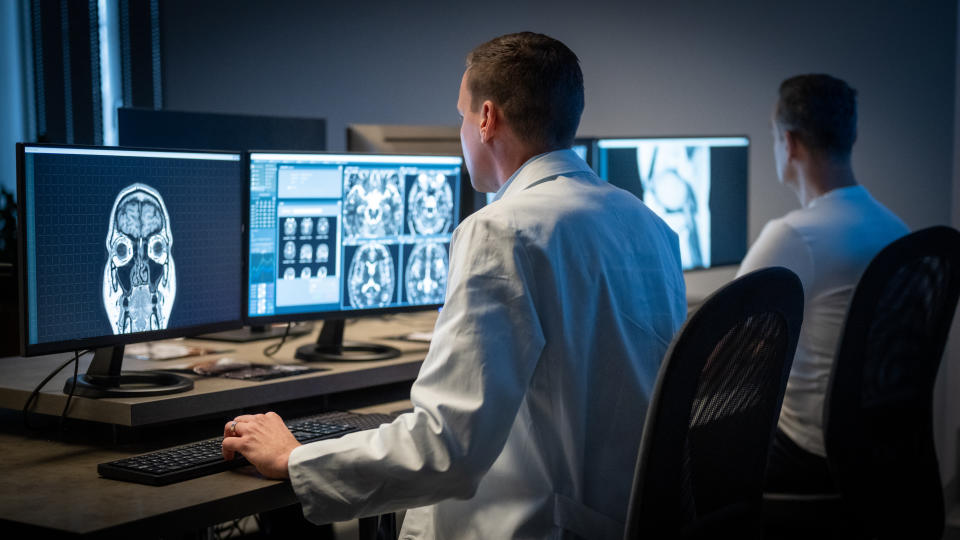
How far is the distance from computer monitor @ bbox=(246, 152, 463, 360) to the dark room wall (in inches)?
70.5

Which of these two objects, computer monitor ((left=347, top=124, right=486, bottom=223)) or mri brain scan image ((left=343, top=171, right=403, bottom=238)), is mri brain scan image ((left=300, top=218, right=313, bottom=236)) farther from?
computer monitor ((left=347, top=124, right=486, bottom=223))

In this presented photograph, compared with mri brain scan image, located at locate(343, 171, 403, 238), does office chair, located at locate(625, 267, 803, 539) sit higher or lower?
lower

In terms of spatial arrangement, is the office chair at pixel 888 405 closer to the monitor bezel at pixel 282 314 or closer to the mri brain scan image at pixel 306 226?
the monitor bezel at pixel 282 314

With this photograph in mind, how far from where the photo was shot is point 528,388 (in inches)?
50.8

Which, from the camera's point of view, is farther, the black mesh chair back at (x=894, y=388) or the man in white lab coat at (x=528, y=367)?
the black mesh chair back at (x=894, y=388)

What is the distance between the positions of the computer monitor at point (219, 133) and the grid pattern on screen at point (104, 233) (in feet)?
1.71

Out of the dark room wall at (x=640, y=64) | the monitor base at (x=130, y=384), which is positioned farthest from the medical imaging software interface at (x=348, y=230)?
the dark room wall at (x=640, y=64)

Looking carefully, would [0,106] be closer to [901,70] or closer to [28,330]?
[28,330]

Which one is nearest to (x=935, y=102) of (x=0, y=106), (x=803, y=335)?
(x=803, y=335)

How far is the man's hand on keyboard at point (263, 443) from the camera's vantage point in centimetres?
138

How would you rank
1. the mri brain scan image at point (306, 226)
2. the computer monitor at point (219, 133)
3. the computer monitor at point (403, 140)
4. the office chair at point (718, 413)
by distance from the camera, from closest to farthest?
the office chair at point (718, 413) < the mri brain scan image at point (306, 226) < the computer monitor at point (219, 133) < the computer monitor at point (403, 140)

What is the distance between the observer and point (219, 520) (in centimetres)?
134

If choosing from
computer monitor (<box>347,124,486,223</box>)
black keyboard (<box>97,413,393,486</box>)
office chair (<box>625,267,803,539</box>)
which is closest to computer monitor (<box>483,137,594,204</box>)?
computer monitor (<box>347,124,486,223</box>)

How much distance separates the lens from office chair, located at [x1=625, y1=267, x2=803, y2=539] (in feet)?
3.36
